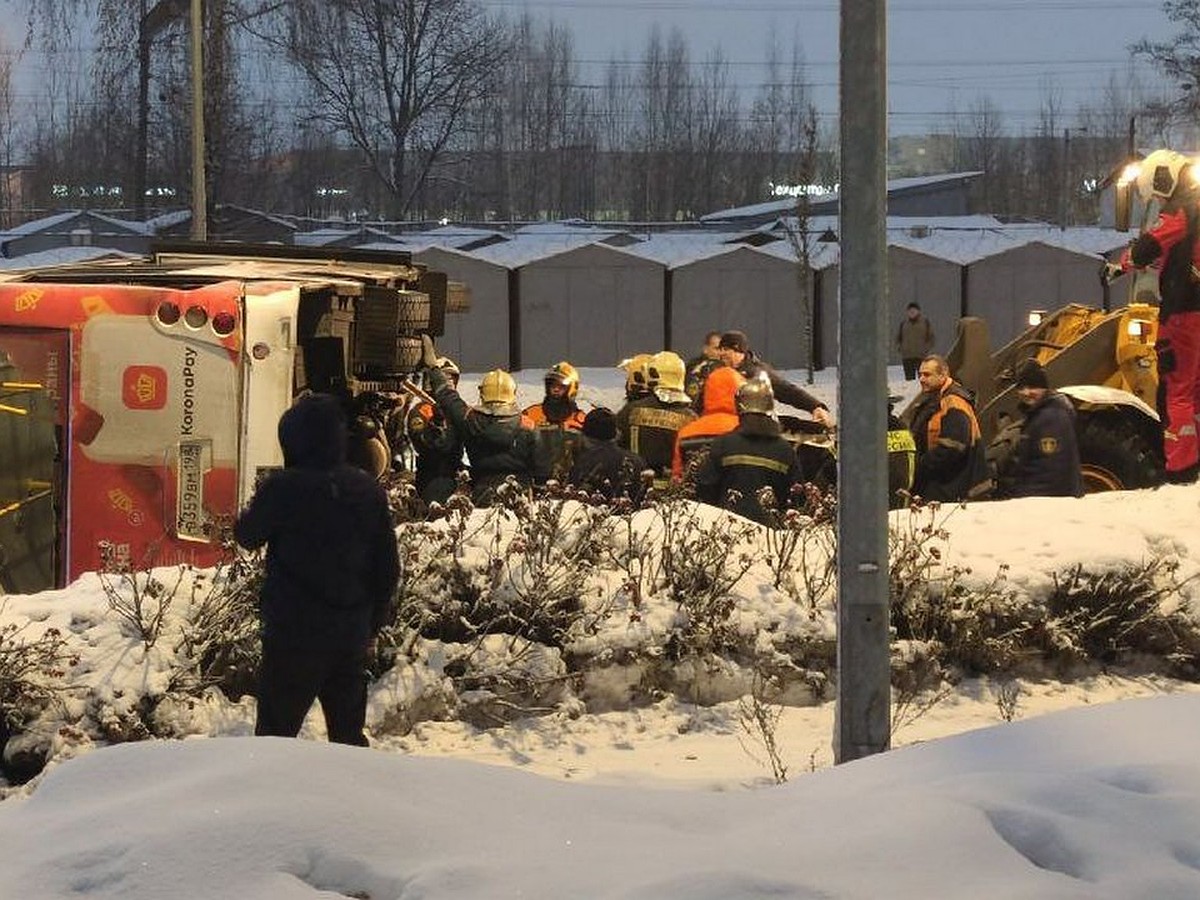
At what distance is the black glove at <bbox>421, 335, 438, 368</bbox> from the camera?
14047 mm

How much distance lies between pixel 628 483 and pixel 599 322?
87.8 ft

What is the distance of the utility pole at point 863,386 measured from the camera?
21.6 ft

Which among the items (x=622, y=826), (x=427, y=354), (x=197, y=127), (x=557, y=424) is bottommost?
(x=622, y=826)

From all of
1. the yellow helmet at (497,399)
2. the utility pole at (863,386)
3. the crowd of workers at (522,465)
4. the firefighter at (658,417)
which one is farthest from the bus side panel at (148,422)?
the utility pole at (863,386)

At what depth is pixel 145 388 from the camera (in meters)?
10.3

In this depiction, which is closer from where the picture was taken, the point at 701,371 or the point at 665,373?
the point at 665,373

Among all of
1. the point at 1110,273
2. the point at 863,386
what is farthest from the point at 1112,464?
the point at 863,386

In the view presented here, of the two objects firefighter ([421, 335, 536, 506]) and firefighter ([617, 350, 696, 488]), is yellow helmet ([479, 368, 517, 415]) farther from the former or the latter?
firefighter ([617, 350, 696, 488])

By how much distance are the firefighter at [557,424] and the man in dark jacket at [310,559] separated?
15.3ft

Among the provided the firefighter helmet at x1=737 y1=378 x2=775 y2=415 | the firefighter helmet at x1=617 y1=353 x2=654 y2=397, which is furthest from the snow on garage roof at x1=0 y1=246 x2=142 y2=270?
the firefighter helmet at x1=737 y1=378 x2=775 y2=415

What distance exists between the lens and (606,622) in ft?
29.1

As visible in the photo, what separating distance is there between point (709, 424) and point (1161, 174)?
4.10 metres

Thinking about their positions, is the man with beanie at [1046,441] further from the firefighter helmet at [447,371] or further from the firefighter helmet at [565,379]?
the firefighter helmet at [447,371]

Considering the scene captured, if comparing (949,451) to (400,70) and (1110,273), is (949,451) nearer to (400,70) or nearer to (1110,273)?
(1110,273)
